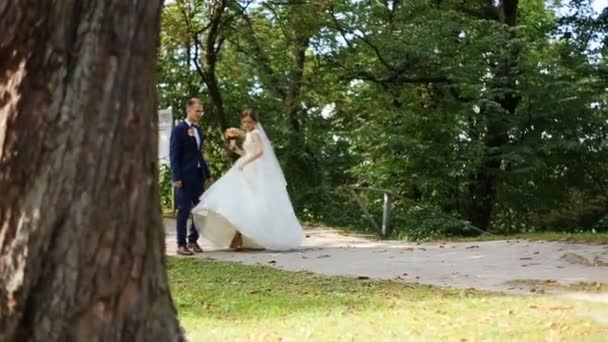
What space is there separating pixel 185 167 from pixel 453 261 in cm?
337

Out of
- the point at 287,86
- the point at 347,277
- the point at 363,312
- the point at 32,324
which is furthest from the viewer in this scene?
the point at 287,86

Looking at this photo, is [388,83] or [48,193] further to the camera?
[388,83]

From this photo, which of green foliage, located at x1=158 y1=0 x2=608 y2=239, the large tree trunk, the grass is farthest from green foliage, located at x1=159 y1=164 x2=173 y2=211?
the large tree trunk

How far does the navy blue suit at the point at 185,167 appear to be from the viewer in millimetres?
10242

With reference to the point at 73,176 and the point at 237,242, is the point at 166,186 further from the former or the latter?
the point at 73,176

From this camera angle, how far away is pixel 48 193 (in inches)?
106

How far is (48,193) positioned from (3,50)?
487 mm

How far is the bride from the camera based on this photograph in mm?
10992

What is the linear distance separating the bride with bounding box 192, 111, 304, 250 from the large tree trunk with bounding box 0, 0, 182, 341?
8118 millimetres

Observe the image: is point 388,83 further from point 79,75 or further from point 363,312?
point 79,75

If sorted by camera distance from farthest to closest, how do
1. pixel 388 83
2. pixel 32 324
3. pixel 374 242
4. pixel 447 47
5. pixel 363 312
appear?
pixel 388 83, pixel 447 47, pixel 374 242, pixel 363 312, pixel 32 324

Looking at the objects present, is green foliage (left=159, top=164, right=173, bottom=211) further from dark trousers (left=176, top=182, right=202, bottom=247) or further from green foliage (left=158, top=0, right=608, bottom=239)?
dark trousers (left=176, top=182, right=202, bottom=247)

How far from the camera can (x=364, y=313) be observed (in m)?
5.86

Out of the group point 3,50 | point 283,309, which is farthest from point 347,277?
point 3,50
